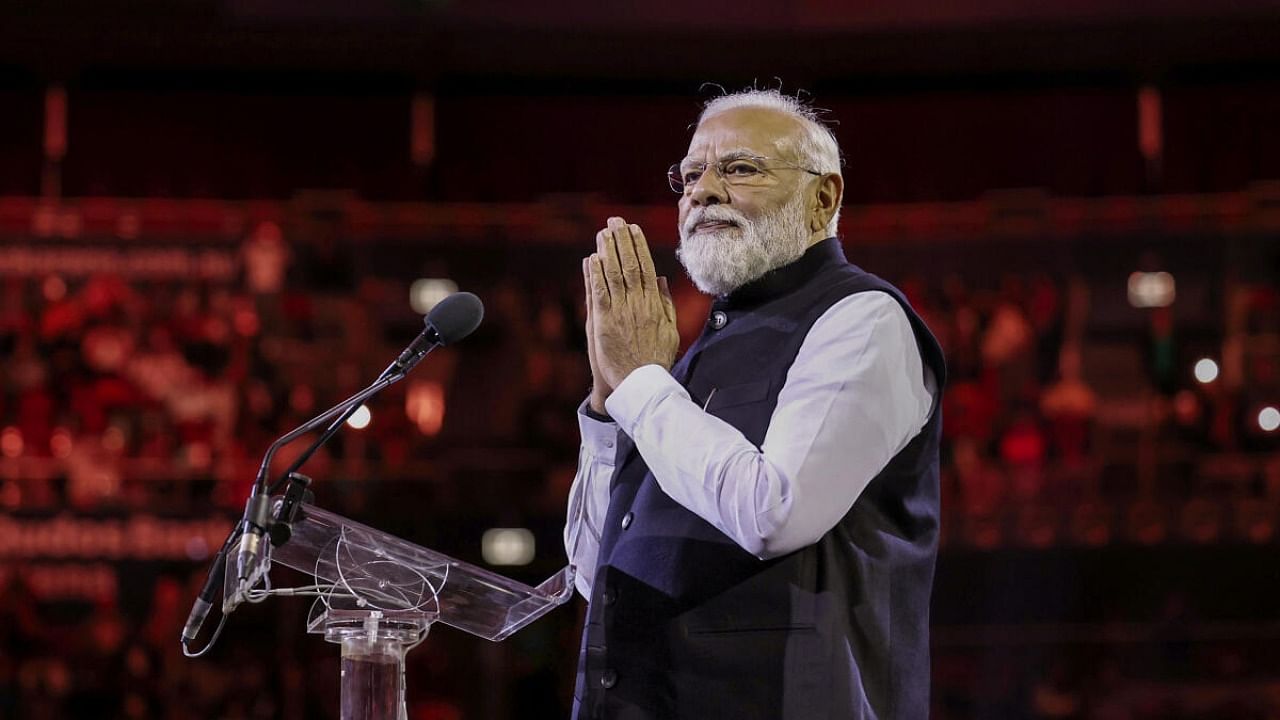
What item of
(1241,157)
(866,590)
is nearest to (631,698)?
(866,590)

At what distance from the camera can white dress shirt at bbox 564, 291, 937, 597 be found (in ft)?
4.80

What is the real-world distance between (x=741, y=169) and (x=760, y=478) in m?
0.51

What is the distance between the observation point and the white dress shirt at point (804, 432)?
1.46 m

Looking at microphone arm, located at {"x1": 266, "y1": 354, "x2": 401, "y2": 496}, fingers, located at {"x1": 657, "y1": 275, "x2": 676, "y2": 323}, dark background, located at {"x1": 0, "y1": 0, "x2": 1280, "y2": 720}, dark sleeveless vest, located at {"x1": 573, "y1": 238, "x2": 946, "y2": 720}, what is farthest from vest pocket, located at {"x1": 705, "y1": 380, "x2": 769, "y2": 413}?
dark background, located at {"x1": 0, "y1": 0, "x2": 1280, "y2": 720}

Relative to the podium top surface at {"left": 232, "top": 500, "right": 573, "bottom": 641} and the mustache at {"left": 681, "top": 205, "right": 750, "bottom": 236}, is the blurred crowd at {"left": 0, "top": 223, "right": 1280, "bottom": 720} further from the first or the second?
the podium top surface at {"left": 232, "top": 500, "right": 573, "bottom": 641}

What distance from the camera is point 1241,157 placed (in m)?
4.89

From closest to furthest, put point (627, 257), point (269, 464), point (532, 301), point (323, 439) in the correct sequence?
point (269, 464) → point (323, 439) → point (627, 257) → point (532, 301)

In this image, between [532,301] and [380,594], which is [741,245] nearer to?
[380,594]

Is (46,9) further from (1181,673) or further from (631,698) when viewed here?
(1181,673)

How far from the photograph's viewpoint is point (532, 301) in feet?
15.9

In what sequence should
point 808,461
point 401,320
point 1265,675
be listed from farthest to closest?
point 401,320, point 1265,675, point 808,461

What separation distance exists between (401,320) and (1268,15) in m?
3.13

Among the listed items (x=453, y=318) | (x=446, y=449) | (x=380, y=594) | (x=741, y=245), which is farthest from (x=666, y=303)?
(x=446, y=449)

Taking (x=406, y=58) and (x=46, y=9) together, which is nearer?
(x=46, y=9)
